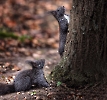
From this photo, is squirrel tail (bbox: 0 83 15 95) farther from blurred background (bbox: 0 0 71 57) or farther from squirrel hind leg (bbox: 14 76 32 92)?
blurred background (bbox: 0 0 71 57)

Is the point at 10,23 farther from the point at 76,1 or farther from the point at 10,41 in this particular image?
the point at 76,1

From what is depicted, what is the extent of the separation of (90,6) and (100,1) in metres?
0.18

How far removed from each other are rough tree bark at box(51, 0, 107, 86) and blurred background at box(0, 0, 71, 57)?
3447 mm

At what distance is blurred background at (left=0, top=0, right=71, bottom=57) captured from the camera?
407 inches

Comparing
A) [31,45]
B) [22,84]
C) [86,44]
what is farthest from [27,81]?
[31,45]

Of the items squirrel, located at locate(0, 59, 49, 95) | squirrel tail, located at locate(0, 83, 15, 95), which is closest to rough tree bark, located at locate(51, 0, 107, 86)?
squirrel, located at locate(0, 59, 49, 95)

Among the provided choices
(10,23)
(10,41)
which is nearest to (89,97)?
(10,41)

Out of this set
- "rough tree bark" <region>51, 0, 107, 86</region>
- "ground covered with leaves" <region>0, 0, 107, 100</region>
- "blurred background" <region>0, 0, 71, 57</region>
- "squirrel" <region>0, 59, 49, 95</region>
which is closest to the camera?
"rough tree bark" <region>51, 0, 107, 86</region>

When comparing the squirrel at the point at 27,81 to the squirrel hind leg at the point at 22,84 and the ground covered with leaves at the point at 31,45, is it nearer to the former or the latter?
the squirrel hind leg at the point at 22,84

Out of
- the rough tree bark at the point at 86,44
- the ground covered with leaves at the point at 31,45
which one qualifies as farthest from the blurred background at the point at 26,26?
the rough tree bark at the point at 86,44

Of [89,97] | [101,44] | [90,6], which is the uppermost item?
[90,6]

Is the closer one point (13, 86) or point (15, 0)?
point (13, 86)

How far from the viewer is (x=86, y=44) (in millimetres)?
5703

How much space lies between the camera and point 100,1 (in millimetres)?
5520
